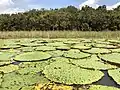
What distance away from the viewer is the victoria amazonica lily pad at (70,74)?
9.16ft

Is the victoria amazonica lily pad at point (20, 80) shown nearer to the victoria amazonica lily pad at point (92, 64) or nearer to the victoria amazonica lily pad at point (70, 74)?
the victoria amazonica lily pad at point (70, 74)

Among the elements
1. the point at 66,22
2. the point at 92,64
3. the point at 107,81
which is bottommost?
the point at 107,81

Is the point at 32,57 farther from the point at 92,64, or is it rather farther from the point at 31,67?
the point at 92,64

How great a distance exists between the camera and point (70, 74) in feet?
9.91

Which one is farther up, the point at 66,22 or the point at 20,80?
the point at 66,22

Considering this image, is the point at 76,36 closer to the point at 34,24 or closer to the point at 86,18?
the point at 86,18

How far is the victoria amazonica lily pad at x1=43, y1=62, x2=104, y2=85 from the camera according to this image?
2.79 metres

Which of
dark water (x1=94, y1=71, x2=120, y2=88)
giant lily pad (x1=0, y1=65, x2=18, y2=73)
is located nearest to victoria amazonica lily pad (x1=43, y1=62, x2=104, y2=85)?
dark water (x1=94, y1=71, x2=120, y2=88)

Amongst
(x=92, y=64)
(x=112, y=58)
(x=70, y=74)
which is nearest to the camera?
(x=70, y=74)

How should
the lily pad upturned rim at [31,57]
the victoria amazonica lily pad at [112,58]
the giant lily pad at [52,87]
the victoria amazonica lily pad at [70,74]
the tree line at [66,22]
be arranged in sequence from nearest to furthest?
the giant lily pad at [52,87], the victoria amazonica lily pad at [70,74], the victoria amazonica lily pad at [112,58], the lily pad upturned rim at [31,57], the tree line at [66,22]

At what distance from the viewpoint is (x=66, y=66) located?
3438mm

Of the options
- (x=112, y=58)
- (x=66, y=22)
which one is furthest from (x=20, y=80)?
(x=66, y=22)

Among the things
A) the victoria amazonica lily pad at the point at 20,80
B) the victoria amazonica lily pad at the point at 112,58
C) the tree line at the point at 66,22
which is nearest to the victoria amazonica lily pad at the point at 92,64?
the victoria amazonica lily pad at the point at 112,58

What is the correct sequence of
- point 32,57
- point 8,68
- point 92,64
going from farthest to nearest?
point 32,57
point 92,64
point 8,68
